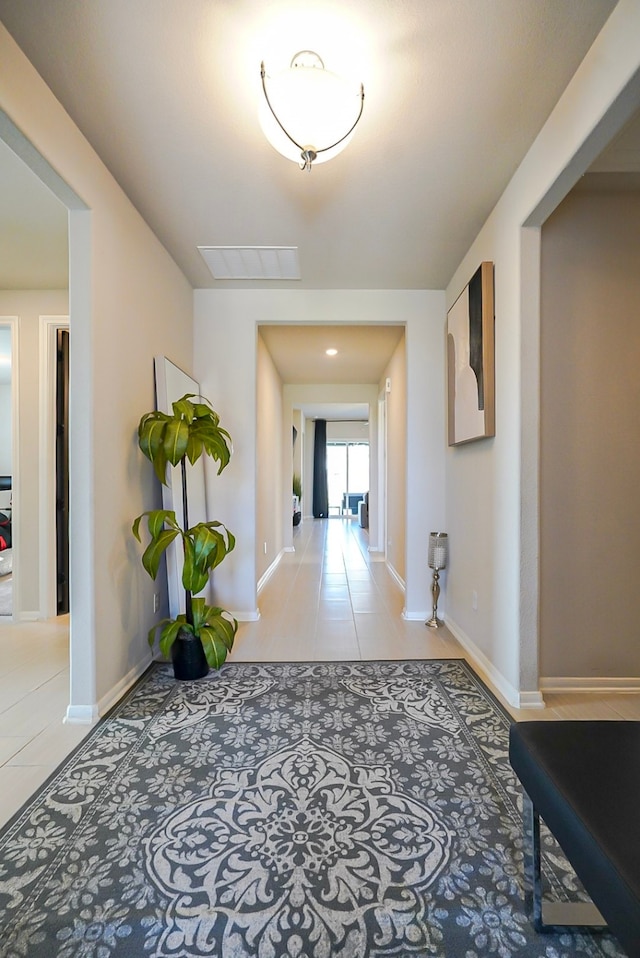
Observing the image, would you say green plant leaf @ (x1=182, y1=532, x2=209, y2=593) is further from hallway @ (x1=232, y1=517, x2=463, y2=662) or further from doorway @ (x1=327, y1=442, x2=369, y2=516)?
doorway @ (x1=327, y1=442, x2=369, y2=516)

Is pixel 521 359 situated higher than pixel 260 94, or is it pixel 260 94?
pixel 260 94

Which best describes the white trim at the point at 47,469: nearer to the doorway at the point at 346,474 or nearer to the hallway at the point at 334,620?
the hallway at the point at 334,620

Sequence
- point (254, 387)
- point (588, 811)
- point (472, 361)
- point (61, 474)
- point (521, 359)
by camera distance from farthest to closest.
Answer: point (61, 474), point (254, 387), point (472, 361), point (521, 359), point (588, 811)

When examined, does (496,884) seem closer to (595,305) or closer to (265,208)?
(595,305)

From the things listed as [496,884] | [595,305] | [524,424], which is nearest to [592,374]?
[595,305]

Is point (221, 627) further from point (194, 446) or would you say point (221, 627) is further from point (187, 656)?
point (194, 446)

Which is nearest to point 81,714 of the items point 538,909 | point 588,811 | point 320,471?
point 538,909

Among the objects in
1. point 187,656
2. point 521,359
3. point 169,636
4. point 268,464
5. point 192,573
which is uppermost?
point 521,359

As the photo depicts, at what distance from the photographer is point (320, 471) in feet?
40.3

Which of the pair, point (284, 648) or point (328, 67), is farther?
point (284, 648)

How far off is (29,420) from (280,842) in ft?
12.0

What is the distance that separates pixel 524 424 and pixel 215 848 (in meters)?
2.10

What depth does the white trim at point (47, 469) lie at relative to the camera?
369 cm

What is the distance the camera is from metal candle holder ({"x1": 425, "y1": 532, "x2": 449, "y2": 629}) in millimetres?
3389
